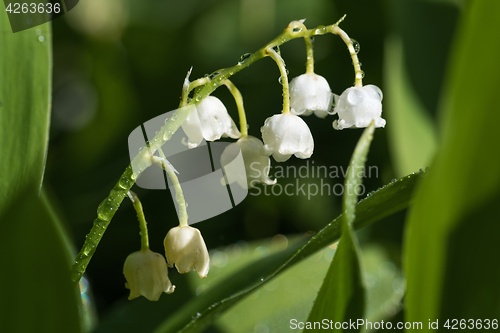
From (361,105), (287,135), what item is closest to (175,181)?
(287,135)

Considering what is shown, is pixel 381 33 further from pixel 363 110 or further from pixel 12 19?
pixel 12 19

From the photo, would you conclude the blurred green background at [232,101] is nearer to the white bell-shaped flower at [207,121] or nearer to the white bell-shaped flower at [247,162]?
the white bell-shaped flower at [247,162]

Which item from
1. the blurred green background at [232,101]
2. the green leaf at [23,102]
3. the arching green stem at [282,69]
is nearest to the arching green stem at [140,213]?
the green leaf at [23,102]

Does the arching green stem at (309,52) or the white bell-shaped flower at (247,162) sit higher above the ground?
the arching green stem at (309,52)

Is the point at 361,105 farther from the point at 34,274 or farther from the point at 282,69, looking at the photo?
the point at 34,274

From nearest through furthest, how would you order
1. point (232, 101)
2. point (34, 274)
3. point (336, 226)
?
point (34, 274) < point (336, 226) < point (232, 101)

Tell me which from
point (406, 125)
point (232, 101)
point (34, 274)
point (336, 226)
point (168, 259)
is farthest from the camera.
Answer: point (232, 101)

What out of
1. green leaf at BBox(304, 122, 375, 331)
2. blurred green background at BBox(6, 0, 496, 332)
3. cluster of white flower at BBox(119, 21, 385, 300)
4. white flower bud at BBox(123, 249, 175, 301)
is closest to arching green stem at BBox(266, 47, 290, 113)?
cluster of white flower at BBox(119, 21, 385, 300)
